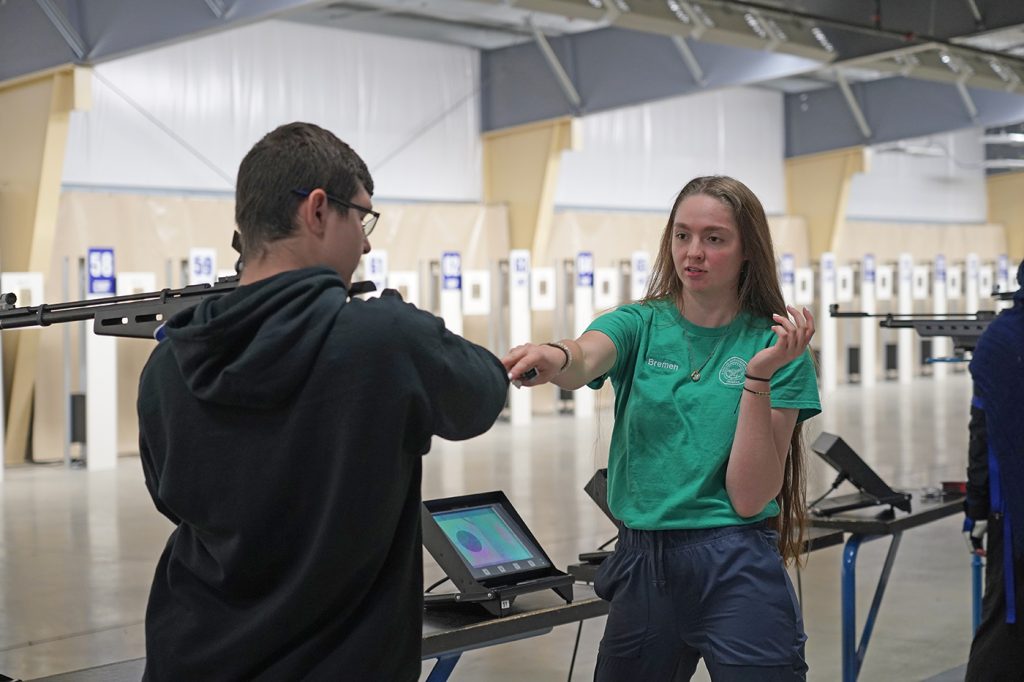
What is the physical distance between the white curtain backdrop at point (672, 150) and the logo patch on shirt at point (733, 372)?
454 inches

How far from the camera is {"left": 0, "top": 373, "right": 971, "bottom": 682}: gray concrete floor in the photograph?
14.4ft

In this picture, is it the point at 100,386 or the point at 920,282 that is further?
the point at 920,282

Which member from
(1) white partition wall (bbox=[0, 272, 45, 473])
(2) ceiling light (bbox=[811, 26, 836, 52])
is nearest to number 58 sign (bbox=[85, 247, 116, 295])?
(1) white partition wall (bbox=[0, 272, 45, 473])

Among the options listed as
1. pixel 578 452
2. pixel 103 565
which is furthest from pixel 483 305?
pixel 103 565

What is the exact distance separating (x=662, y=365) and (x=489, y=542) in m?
0.63

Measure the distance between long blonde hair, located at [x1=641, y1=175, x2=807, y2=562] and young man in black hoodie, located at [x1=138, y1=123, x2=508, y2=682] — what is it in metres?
0.76

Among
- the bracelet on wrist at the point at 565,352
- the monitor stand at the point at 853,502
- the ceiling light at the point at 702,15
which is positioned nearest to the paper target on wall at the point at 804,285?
the ceiling light at the point at 702,15

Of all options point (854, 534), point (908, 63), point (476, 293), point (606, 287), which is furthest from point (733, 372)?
point (606, 287)

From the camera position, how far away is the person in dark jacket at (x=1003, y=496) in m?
2.58

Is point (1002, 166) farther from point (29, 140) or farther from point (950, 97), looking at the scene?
point (29, 140)

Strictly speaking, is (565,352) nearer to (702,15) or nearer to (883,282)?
(702,15)

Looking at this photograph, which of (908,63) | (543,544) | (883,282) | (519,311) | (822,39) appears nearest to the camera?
(543,544)

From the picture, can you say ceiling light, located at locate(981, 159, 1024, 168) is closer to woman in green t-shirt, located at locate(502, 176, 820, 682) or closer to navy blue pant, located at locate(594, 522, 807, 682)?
woman in green t-shirt, located at locate(502, 176, 820, 682)

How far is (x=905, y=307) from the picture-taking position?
17.1 meters
